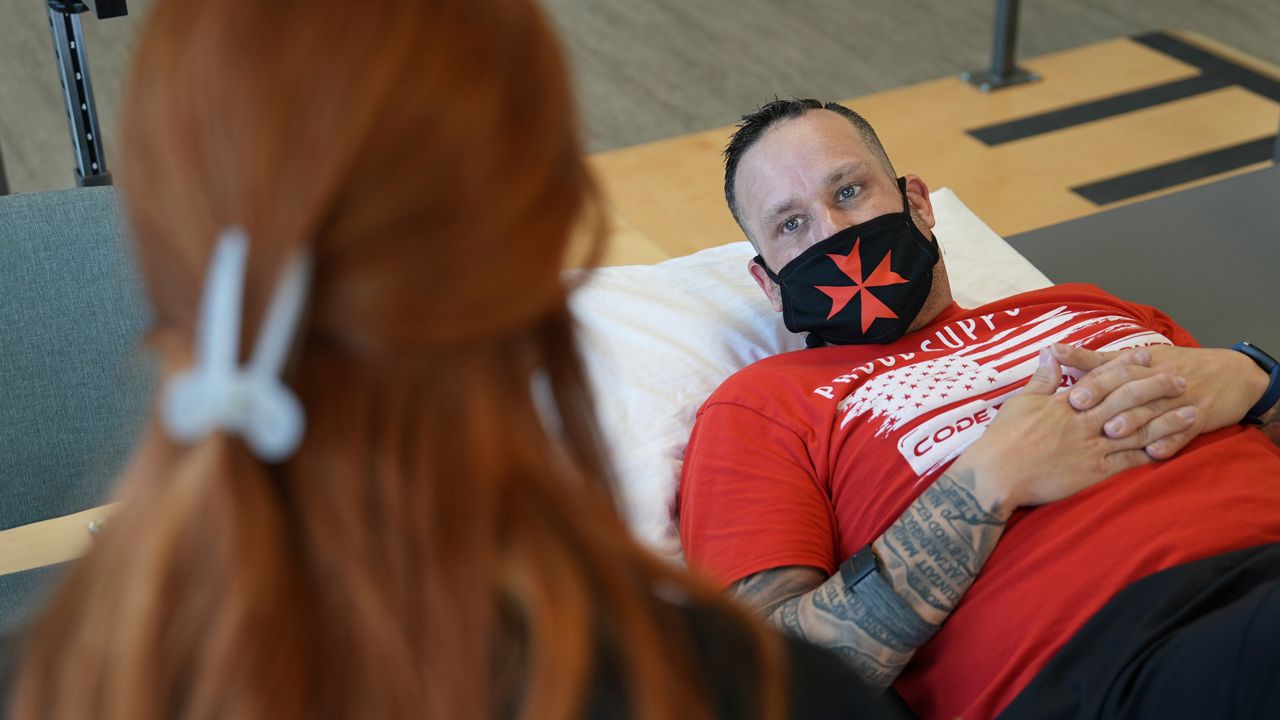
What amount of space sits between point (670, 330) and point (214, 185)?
1.52 meters

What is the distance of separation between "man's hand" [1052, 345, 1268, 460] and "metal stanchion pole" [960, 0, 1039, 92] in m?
2.47

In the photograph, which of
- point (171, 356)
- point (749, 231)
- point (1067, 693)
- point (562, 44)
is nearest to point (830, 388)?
point (749, 231)

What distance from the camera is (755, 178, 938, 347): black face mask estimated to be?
1.77 m

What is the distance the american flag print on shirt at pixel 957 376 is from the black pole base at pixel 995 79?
2.29 metres

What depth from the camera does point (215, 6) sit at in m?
0.63

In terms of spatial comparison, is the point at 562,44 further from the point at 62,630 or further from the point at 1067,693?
the point at 1067,693

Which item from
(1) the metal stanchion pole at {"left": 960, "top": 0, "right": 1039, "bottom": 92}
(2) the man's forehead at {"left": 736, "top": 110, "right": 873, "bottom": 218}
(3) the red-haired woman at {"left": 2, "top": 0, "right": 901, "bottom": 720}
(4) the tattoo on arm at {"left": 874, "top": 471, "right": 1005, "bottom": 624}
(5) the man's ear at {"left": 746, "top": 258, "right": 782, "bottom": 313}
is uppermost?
(3) the red-haired woman at {"left": 2, "top": 0, "right": 901, "bottom": 720}

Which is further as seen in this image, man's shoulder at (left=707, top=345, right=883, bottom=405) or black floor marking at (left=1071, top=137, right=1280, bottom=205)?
black floor marking at (left=1071, top=137, right=1280, bottom=205)

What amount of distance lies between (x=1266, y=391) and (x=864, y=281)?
0.56 meters

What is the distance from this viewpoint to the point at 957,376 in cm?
169

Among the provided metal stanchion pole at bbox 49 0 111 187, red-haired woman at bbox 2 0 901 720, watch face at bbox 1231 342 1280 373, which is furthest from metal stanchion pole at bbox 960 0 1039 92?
red-haired woman at bbox 2 0 901 720

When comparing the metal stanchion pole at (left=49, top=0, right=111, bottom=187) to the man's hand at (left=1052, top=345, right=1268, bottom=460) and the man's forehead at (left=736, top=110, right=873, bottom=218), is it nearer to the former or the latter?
the man's forehead at (left=736, top=110, right=873, bottom=218)

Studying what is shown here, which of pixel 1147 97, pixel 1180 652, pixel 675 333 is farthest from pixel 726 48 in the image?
pixel 1180 652

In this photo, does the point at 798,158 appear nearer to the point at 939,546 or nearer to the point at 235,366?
the point at 939,546
